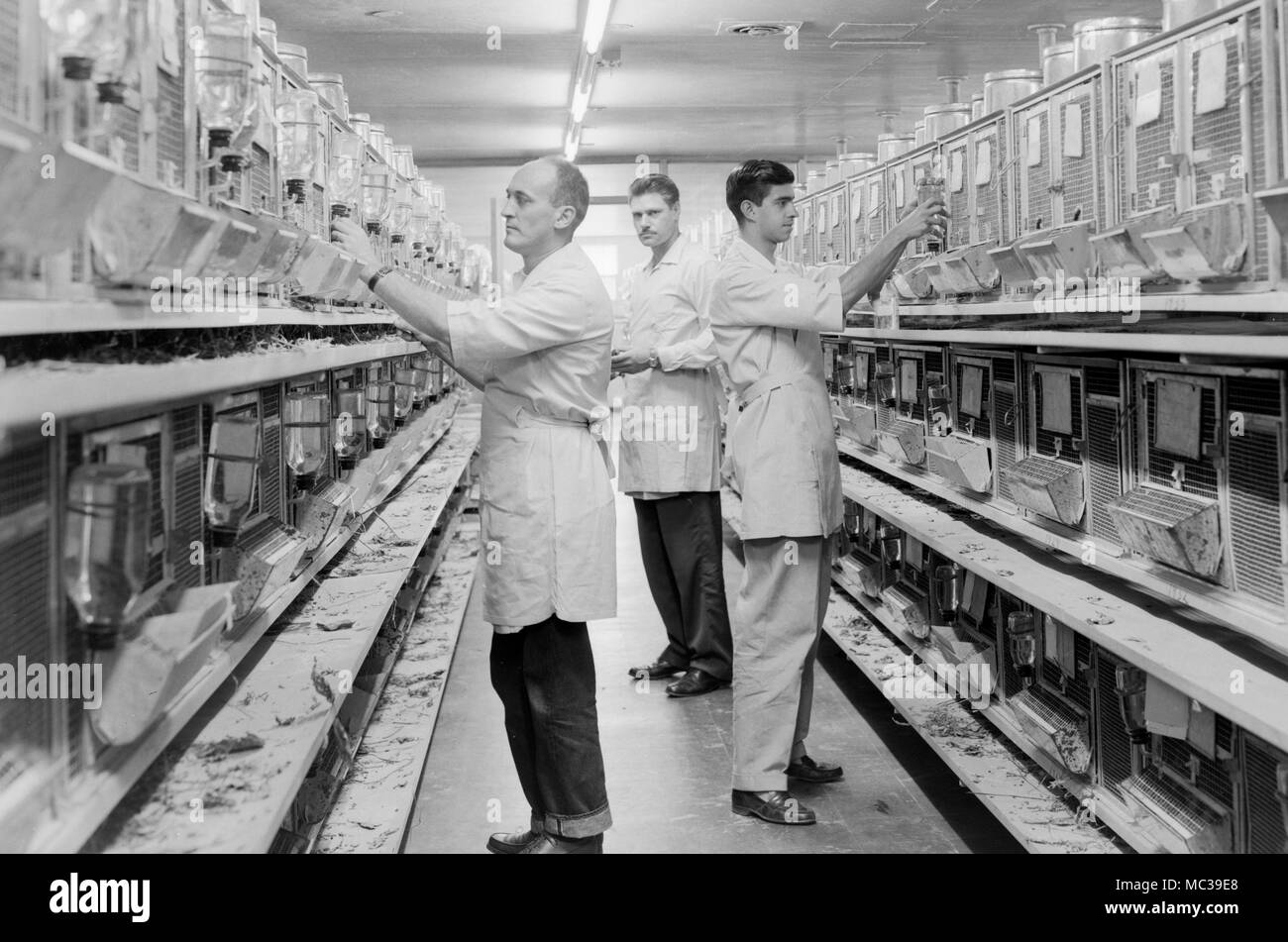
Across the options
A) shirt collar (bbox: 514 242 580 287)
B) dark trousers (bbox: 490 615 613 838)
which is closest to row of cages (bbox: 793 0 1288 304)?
shirt collar (bbox: 514 242 580 287)

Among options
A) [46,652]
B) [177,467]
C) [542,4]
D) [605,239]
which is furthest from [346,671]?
[605,239]

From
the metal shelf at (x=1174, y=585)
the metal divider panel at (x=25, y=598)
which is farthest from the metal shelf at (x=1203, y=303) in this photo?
the metal divider panel at (x=25, y=598)

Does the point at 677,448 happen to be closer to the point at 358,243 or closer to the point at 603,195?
the point at 358,243

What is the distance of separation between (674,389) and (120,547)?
3.52 meters

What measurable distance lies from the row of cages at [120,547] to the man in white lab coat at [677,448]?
2.06 meters

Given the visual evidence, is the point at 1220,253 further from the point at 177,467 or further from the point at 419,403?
the point at 419,403

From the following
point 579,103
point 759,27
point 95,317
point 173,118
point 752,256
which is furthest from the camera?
point 579,103

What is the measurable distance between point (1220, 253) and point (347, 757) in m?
2.40

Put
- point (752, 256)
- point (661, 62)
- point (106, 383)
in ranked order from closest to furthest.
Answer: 1. point (106, 383)
2. point (752, 256)
3. point (661, 62)

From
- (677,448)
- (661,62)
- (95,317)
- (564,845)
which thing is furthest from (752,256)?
(661,62)

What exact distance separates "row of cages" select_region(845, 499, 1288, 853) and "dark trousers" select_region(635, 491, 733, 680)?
0.75m

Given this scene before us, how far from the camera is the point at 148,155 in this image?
69.4 inches

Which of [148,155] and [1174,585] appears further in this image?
[1174,585]

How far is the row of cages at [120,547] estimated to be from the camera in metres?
1.40
